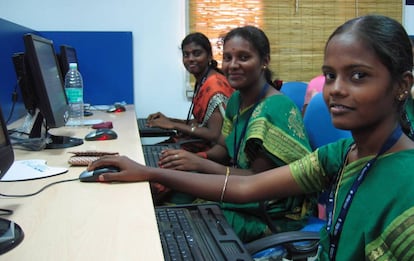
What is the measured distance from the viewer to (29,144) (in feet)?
5.44

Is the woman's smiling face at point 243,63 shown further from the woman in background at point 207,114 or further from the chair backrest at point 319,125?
the woman in background at point 207,114

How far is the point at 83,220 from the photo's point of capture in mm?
893

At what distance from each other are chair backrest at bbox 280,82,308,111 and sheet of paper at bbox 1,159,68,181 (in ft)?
5.29

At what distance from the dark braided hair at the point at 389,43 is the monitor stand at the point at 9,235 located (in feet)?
2.38

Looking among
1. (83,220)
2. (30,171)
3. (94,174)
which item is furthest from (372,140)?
(30,171)

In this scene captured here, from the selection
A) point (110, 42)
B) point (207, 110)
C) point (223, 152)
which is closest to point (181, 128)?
point (207, 110)

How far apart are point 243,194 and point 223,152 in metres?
0.83

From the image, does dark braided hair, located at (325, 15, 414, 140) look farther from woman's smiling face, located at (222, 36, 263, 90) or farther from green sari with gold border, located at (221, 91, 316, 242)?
woman's smiling face, located at (222, 36, 263, 90)

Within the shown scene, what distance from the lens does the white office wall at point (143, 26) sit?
135 inches

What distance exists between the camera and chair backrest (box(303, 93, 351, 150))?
147 cm

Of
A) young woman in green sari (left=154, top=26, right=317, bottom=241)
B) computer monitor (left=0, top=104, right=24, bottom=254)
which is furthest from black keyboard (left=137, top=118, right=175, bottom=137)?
computer monitor (left=0, top=104, right=24, bottom=254)

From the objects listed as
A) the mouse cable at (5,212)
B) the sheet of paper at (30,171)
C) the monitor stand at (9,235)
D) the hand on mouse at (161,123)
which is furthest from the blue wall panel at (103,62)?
the monitor stand at (9,235)

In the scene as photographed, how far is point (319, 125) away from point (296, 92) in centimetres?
114

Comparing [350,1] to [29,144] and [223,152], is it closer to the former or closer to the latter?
[223,152]
